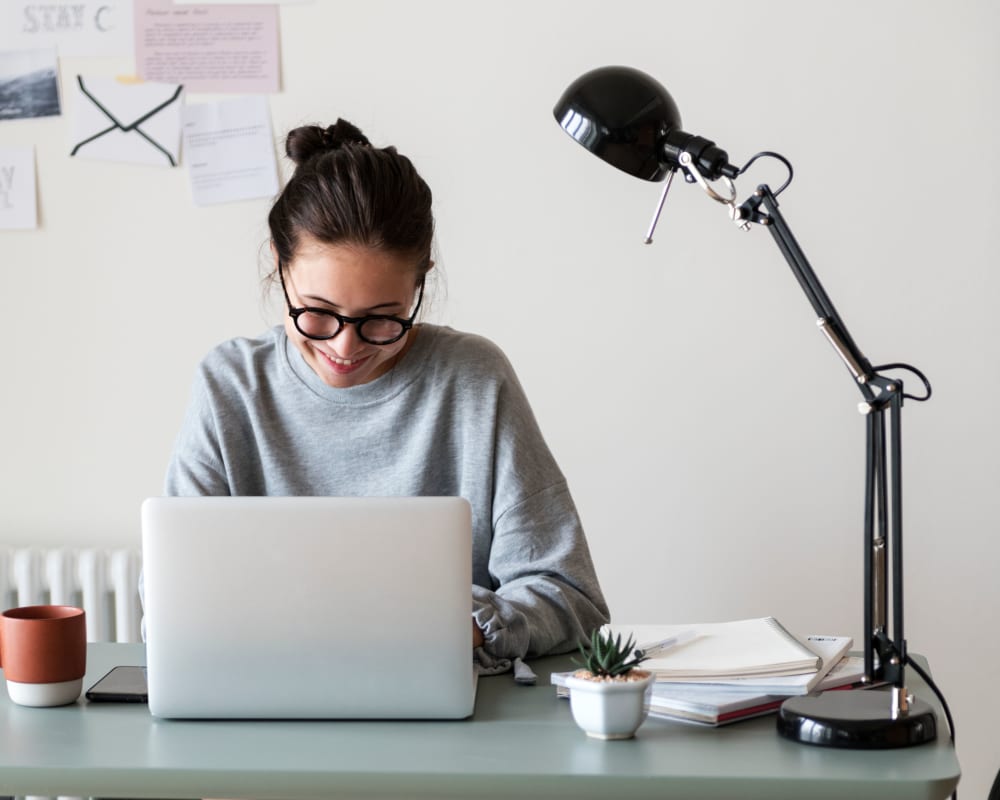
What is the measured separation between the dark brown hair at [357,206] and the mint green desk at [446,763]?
24.0 inches

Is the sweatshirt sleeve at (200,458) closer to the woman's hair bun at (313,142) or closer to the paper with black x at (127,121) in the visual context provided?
the woman's hair bun at (313,142)

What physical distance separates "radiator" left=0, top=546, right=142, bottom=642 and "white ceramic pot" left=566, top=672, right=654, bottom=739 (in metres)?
1.43

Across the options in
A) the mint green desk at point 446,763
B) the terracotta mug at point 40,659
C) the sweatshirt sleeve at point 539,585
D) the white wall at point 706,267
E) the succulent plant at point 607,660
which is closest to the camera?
the mint green desk at point 446,763

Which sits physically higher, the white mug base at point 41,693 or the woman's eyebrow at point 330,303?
the woman's eyebrow at point 330,303

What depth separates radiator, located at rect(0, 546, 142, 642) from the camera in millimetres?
2221

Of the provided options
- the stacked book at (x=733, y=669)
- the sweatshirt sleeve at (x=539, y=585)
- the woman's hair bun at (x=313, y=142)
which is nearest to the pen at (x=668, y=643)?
the stacked book at (x=733, y=669)

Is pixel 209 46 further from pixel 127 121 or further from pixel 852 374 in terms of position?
pixel 852 374

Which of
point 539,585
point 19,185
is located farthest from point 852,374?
point 19,185

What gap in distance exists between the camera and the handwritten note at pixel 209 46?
221cm

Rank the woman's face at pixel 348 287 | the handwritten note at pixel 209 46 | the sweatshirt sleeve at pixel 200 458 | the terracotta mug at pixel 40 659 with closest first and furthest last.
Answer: the terracotta mug at pixel 40 659 < the woman's face at pixel 348 287 < the sweatshirt sleeve at pixel 200 458 < the handwritten note at pixel 209 46

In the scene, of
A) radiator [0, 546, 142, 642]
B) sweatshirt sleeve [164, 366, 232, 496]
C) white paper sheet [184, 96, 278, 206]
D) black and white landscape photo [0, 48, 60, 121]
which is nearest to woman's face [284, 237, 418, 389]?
sweatshirt sleeve [164, 366, 232, 496]

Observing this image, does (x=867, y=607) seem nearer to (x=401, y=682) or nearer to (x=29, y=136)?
(x=401, y=682)

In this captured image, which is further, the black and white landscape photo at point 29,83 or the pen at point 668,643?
the black and white landscape photo at point 29,83

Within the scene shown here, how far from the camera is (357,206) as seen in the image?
1.42m
